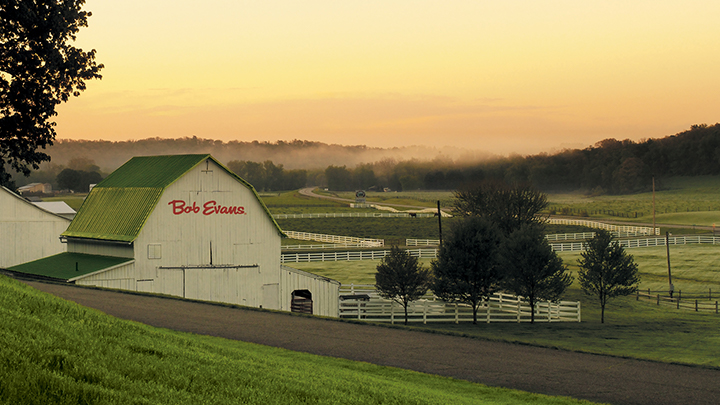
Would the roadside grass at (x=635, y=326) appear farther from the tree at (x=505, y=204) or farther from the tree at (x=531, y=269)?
the tree at (x=505, y=204)

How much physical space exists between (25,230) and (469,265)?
29.4 m

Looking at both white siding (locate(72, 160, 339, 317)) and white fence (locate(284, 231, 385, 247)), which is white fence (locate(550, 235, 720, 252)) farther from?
white siding (locate(72, 160, 339, 317))

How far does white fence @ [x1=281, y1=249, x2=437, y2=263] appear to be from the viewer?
6944cm

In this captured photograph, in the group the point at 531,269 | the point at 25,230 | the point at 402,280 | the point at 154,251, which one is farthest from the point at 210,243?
the point at 531,269

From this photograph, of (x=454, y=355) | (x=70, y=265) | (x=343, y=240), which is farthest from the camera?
(x=343, y=240)

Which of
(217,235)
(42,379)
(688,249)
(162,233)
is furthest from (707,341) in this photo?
(688,249)

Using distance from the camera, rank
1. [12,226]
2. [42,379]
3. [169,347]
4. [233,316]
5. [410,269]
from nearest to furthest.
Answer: [42,379] < [169,347] < [233,316] < [410,269] < [12,226]

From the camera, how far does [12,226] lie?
42.2 metres

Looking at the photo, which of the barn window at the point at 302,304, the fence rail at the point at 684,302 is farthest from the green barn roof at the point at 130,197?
the fence rail at the point at 684,302

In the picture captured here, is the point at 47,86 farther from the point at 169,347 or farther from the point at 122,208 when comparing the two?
the point at 169,347

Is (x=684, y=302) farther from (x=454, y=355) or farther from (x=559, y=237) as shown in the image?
(x=559, y=237)

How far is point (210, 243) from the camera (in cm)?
3606

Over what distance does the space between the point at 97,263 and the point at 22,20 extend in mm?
13598

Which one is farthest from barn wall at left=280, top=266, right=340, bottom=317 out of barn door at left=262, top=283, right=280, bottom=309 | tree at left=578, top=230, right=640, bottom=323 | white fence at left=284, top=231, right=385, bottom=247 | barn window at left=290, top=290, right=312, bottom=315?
white fence at left=284, top=231, right=385, bottom=247
